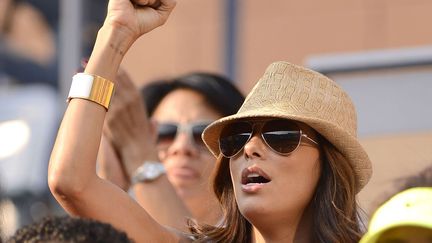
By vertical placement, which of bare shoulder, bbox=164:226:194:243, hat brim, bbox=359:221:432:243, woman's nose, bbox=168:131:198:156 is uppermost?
hat brim, bbox=359:221:432:243

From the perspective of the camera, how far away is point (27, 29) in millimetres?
12453

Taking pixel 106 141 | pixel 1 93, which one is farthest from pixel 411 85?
pixel 1 93

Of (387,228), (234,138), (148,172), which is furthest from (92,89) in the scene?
(387,228)

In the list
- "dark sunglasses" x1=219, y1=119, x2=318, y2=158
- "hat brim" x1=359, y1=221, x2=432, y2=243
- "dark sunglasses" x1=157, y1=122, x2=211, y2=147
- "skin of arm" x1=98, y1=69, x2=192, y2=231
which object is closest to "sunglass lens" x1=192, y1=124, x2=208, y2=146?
"dark sunglasses" x1=157, y1=122, x2=211, y2=147

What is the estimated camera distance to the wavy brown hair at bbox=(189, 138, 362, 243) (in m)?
3.61

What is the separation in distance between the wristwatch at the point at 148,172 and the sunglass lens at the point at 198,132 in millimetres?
426

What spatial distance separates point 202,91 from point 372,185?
2.51 feet

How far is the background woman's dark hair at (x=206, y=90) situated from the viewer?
16.3 feet

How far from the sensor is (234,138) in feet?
Answer: 12.0

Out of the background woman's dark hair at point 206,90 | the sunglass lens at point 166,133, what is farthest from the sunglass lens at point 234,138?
the sunglass lens at point 166,133

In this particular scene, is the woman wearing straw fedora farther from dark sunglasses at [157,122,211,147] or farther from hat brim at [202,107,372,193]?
dark sunglasses at [157,122,211,147]

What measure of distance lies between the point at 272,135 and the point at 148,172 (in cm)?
101

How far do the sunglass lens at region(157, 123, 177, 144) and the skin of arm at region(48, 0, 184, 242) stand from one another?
4.20ft

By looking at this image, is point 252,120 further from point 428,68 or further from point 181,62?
point 181,62
